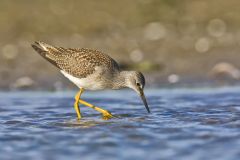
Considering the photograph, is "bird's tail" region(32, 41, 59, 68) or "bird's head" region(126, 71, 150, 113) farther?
"bird's tail" region(32, 41, 59, 68)

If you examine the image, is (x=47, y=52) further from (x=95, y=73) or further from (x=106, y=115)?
(x=106, y=115)

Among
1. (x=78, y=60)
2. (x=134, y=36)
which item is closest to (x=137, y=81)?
(x=78, y=60)

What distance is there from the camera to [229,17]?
15.1m

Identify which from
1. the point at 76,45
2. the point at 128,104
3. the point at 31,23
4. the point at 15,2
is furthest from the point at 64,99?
the point at 15,2

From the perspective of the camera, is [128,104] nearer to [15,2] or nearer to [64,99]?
[64,99]

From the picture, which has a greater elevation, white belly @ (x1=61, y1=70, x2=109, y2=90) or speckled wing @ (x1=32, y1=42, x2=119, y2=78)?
speckled wing @ (x1=32, y1=42, x2=119, y2=78)

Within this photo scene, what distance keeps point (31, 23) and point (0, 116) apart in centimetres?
539

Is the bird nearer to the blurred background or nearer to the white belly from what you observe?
the white belly

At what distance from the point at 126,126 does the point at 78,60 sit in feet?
5.52

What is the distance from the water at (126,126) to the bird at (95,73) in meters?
0.42

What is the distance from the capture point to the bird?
9.94 metres

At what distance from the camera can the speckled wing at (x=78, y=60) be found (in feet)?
32.8

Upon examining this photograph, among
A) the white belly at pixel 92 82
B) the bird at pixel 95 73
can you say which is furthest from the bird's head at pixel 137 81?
the white belly at pixel 92 82

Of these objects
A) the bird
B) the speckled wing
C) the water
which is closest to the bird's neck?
the bird
